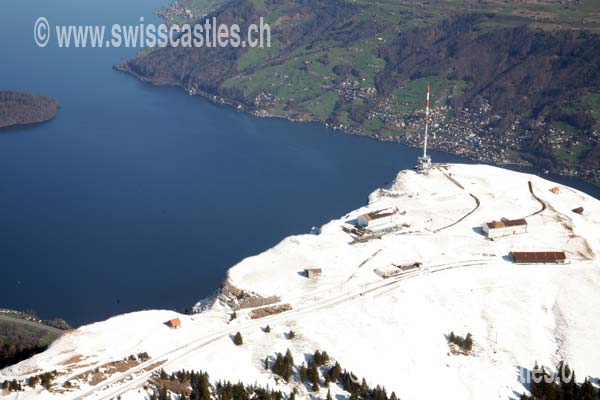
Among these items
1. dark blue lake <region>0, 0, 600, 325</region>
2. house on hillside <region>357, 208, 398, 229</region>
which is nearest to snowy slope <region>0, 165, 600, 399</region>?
house on hillside <region>357, 208, 398, 229</region>

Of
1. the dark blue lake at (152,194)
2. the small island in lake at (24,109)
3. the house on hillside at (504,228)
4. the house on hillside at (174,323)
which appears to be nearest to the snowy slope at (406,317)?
the house on hillside at (174,323)

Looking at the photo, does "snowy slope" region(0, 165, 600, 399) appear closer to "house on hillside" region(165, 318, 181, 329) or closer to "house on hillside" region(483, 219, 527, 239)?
"house on hillside" region(165, 318, 181, 329)

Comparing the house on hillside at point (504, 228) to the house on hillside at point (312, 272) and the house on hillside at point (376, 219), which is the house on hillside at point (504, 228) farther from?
the house on hillside at point (312, 272)

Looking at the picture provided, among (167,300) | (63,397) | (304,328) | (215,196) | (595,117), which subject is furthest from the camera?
(595,117)

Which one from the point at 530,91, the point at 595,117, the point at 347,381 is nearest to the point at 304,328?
the point at 347,381

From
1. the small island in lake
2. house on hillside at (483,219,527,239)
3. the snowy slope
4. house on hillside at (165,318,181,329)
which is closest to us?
the snowy slope

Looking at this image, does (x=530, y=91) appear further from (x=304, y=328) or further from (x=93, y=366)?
(x=93, y=366)
